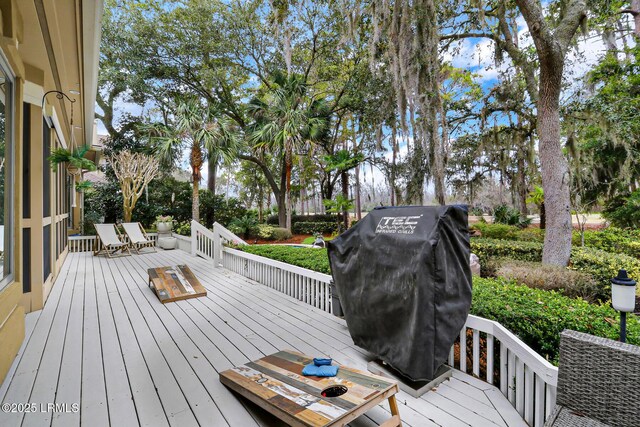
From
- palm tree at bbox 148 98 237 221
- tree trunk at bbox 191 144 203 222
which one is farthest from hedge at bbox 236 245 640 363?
tree trunk at bbox 191 144 203 222

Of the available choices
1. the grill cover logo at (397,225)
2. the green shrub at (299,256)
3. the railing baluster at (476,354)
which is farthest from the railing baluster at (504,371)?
the green shrub at (299,256)

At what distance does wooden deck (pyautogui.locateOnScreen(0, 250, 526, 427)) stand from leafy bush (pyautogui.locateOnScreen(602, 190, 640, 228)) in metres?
10.4

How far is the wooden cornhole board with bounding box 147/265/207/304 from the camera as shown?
4170 mm

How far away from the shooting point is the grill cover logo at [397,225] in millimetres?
2236

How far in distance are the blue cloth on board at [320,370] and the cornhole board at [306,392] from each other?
25 millimetres

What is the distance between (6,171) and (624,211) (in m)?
14.1

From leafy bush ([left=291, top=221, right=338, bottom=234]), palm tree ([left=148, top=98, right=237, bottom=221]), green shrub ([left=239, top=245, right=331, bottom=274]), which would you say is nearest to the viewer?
green shrub ([left=239, top=245, right=331, bottom=274])

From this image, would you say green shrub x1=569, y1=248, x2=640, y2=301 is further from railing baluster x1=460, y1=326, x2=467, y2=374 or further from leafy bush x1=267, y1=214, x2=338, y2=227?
leafy bush x1=267, y1=214, x2=338, y2=227

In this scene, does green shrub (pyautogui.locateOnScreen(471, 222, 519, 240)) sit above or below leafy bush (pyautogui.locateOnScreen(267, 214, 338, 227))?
below

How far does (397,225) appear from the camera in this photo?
2.34 metres

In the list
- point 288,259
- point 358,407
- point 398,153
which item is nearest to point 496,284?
point 358,407

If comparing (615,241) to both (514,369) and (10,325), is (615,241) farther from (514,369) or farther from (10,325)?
(10,325)

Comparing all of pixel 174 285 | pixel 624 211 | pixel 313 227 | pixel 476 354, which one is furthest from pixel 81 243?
pixel 624 211

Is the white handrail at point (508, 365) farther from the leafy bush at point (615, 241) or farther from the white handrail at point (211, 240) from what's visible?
the leafy bush at point (615, 241)
